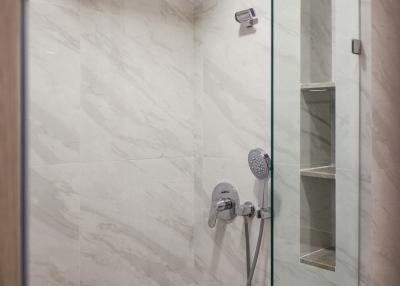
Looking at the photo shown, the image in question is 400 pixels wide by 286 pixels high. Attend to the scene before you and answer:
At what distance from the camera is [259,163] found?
152cm

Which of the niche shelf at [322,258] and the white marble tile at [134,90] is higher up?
the white marble tile at [134,90]

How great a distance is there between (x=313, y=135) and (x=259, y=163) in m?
0.54

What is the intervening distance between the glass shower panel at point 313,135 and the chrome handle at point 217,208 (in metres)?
0.73

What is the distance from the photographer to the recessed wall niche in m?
0.97

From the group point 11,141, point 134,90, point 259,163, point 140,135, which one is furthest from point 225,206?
point 11,141

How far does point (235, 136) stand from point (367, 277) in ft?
2.77

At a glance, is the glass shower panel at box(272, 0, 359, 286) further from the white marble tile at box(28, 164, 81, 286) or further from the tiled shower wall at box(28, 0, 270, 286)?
the white marble tile at box(28, 164, 81, 286)

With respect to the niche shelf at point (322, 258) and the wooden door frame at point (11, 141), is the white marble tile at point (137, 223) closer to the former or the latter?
the niche shelf at point (322, 258)

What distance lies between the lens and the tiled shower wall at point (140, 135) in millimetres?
1444

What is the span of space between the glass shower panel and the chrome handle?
28.9 inches

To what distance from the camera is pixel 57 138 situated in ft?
4.79

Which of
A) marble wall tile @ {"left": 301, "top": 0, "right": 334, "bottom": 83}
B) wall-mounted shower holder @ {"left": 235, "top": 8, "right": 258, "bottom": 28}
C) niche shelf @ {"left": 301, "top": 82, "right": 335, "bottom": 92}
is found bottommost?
niche shelf @ {"left": 301, "top": 82, "right": 335, "bottom": 92}

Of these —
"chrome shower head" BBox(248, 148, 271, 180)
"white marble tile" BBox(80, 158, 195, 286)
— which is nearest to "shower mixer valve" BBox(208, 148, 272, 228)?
"chrome shower head" BBox(248, 148, 271, 180)

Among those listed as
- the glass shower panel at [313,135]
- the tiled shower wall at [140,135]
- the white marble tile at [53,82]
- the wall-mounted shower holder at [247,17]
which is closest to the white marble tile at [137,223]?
the tiled shower wall at [140,135]
